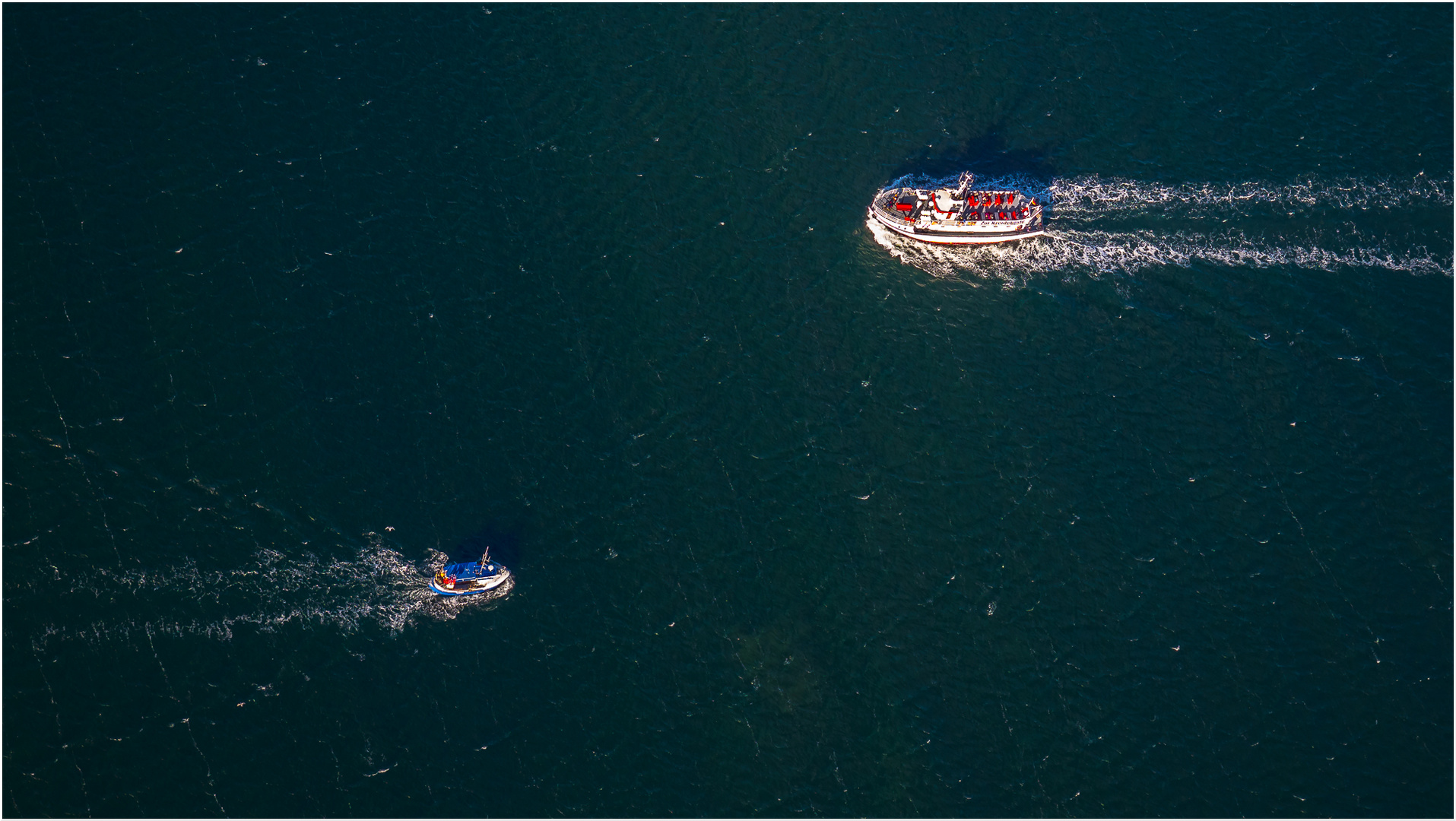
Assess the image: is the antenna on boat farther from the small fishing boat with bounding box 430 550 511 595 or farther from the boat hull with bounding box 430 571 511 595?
the small fishing boat with bounding box 430 550 511 595

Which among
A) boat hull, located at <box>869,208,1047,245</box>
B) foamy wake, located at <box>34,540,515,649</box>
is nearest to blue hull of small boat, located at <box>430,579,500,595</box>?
foamy wake, located at <box>34,540,515,649</box>

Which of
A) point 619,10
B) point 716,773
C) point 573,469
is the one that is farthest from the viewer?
point 619,10

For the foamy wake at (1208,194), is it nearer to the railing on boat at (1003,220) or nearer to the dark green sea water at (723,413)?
the dark green sea water at (723,413)

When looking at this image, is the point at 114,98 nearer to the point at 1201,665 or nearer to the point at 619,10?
the point at 619,10

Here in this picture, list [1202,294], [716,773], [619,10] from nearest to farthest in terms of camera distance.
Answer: [716,773]
[1202,294]
[619,10]

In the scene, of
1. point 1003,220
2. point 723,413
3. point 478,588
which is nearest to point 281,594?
point 478,588

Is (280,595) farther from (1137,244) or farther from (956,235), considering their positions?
(1137,244)

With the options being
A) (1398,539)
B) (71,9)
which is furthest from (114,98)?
(1398,539)
